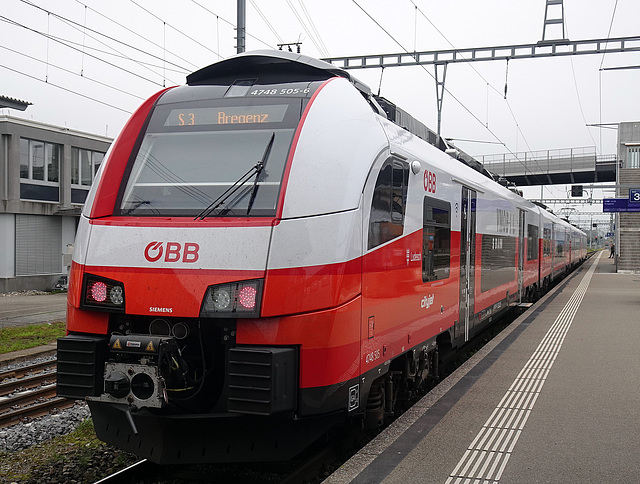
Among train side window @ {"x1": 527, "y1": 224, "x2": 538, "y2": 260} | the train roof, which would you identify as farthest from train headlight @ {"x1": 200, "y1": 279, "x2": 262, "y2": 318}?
train side window @ {"x1": 527, "y1": 224, "x2": 538, "y2": 260}

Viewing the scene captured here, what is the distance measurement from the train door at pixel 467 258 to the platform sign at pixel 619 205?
31.6 metres

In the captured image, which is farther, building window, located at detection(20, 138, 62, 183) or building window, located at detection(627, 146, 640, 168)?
building window, located at detection(627, 146, 640, 168)

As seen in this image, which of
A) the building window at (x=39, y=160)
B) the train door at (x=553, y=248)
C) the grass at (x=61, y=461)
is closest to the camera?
the grass at (x=61, y=461)

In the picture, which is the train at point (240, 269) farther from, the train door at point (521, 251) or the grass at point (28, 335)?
the train door at point (521, 251)

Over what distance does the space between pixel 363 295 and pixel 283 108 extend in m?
1.63

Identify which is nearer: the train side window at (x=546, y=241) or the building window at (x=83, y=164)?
the train side window at (x=546, y=241)

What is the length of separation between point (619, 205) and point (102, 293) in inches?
1501

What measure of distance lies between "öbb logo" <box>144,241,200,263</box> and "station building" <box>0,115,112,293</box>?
2080 centimetres

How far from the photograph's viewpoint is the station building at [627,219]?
42281 millimetres

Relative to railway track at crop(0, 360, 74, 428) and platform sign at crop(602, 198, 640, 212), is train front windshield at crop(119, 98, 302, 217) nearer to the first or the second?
railway track at crop(0, 360, 74, 428)

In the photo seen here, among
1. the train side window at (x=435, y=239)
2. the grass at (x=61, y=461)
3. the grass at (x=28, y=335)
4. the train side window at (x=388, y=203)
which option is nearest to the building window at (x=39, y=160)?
the grass at (x=28, y=335)

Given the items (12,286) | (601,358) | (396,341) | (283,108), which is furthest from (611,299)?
(12,286)

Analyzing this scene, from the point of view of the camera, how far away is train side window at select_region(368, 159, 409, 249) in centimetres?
535

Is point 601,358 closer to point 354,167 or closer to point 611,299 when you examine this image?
point 354,167
